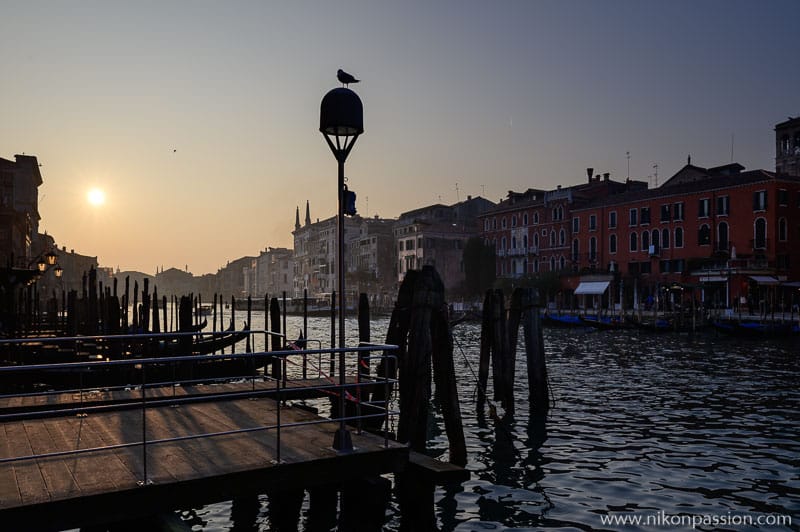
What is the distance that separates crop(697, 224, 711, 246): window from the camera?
51.3m

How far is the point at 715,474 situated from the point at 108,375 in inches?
483

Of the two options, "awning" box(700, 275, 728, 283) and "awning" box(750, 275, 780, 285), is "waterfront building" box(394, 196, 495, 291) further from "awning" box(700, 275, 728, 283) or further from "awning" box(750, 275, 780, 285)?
"awning" box(750, 275, 780, 285)

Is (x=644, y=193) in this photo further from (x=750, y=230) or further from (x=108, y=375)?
(x=108, y=375)

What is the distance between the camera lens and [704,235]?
169 ft

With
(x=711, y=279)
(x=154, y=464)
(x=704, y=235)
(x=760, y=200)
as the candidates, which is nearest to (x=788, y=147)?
(x=704, y=235)

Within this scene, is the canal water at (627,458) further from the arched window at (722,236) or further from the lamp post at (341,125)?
the arched window at (722,236)

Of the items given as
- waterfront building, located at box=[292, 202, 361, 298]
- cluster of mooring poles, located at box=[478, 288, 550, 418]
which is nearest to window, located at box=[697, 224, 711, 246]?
cluster of mooring poles, located at box=[478, 288, 550, 418]

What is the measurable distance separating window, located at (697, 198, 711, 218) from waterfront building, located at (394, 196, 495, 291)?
32.7 meters

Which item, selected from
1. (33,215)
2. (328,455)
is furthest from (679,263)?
(33,215)

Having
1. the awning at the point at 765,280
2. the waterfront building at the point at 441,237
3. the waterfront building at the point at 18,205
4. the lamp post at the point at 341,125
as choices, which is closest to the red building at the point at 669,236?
the awning at the point at 765,280

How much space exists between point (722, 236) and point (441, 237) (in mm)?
40986

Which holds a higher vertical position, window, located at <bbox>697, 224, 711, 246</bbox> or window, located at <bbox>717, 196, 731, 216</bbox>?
window, located at <bbox>717, 196, 731, 216</bbox>

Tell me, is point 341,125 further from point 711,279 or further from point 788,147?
point 788,147

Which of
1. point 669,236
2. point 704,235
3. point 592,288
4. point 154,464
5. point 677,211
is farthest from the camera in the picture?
point 592,288
